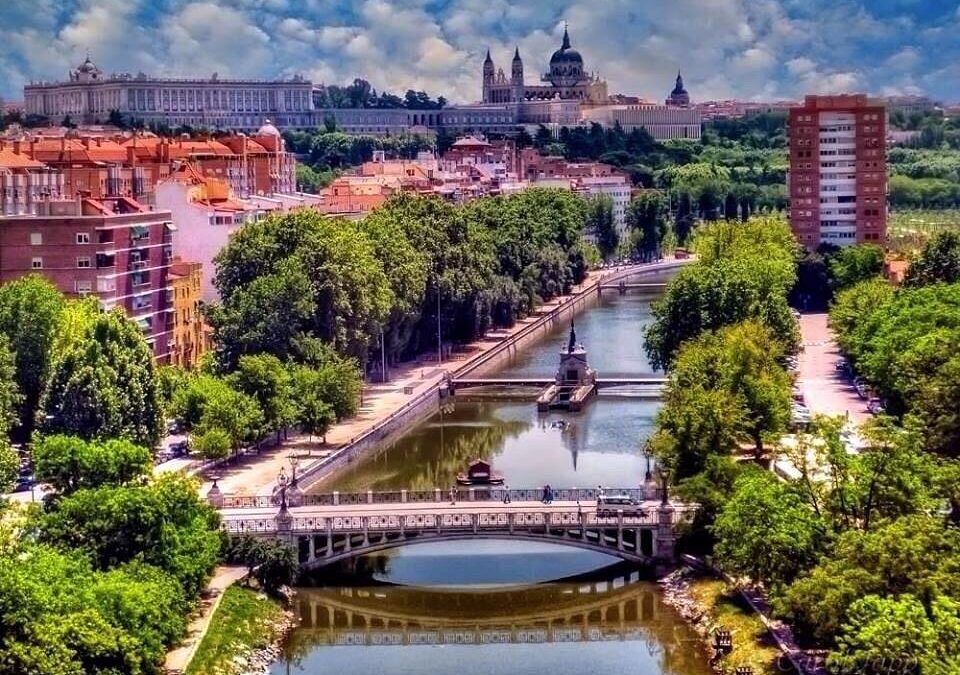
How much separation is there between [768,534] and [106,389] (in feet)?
52.7

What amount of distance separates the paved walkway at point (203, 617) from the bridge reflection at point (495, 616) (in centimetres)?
130

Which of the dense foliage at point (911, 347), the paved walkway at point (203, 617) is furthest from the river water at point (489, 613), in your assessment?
the dense foliage at point (911, 347)

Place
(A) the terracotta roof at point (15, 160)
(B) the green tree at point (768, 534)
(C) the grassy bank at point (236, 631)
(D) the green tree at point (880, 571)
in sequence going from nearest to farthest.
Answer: (D) the green tree at point (880, 571) < (B) the green tree at point (768, 534) < (C) the grassy bank at point (236, 631) < (A) the terracotta roof at point (15, 160)

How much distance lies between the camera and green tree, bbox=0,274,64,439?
43.4 metres

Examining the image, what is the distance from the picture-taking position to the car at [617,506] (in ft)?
115

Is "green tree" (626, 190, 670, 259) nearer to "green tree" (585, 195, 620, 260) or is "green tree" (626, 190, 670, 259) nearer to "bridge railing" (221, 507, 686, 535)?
"green tree" (585, 195, 620, 260)

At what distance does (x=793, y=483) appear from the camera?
31688 mm

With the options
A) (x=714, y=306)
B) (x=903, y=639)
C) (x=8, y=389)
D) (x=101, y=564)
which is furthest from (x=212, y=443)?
(x=903, y=639)

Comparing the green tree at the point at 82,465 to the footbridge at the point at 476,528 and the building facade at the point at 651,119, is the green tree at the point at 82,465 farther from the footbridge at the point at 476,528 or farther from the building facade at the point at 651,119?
the building facade at the point at 651,119

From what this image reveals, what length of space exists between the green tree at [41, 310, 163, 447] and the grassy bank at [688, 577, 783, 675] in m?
13.1

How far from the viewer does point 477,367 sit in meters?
63.1

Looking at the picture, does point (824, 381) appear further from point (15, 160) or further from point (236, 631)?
point (236, 631)

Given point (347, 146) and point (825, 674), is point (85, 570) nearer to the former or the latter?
point (825, 674)

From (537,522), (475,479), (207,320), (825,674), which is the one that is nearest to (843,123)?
(207,320)
